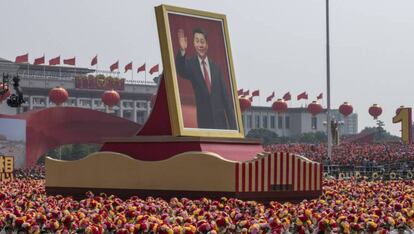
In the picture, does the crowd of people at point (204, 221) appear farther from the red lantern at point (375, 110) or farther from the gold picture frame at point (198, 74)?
the red lantern at point (375, 110)

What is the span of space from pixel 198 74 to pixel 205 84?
458 mm

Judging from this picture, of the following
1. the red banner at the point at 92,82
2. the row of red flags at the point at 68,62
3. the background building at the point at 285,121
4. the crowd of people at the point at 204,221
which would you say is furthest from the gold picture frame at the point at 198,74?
the background building at the point at 285,121

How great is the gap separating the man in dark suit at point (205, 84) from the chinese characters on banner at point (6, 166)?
1914 centimetres

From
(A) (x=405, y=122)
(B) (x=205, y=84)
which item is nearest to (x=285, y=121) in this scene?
(A) (x=405, y=122)

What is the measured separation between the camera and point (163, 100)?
30.6 m

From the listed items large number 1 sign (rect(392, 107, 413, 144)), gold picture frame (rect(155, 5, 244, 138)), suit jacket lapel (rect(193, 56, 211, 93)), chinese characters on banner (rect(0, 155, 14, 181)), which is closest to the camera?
gold picture frame (rect(155, 5, 244, 138))

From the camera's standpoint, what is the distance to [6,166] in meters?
49.0

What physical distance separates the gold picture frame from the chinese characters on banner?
19061 mm

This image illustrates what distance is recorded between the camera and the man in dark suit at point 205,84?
30.4 meters

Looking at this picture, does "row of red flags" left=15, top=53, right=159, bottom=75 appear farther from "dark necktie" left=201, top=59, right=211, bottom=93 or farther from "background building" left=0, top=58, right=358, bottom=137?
"dark necktie" left=201, top=59, right=211, bottom=93

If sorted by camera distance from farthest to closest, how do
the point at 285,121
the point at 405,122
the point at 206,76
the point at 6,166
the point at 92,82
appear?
the point at 285,121 → the point at 92,82 → the point at 405,122 → the point at 6,166 → the point at 206,76

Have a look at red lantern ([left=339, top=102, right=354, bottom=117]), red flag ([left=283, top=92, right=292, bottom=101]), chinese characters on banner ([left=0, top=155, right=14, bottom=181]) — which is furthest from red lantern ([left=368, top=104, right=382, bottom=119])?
chinese characters on banner ([left=0, top=155, right=14, bottom=181])

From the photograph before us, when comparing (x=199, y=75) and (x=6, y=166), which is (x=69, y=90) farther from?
(x=199, y=75)

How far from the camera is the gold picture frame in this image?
29.6 metres
